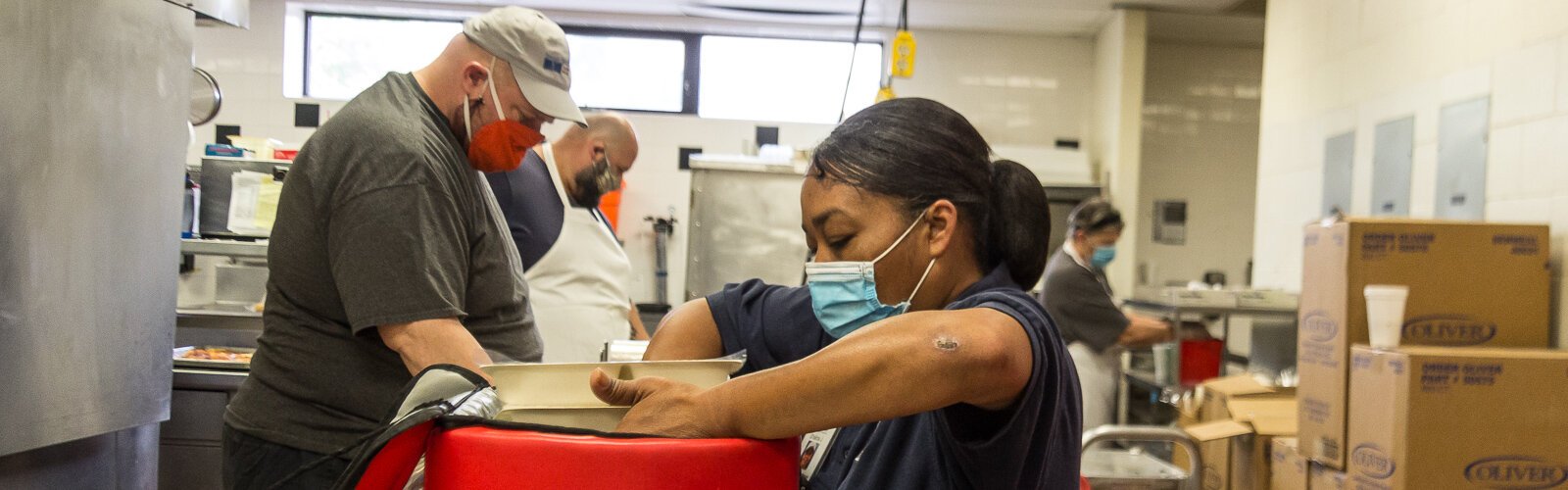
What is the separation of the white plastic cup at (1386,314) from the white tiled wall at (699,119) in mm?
4193

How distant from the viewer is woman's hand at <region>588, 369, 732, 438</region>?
29.2 inches

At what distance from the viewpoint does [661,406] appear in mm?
765

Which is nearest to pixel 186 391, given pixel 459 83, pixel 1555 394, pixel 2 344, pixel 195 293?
pixel 195 293

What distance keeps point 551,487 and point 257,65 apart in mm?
6693

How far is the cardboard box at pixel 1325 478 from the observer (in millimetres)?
2779

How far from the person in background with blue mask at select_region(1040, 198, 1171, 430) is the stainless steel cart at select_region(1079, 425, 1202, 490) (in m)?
0.98

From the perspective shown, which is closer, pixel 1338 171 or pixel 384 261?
pixel 384 261

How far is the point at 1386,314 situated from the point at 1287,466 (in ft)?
2.01

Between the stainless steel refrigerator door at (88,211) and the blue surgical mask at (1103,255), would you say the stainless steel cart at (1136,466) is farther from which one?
the stainless steel refrigerator door at (88,211)

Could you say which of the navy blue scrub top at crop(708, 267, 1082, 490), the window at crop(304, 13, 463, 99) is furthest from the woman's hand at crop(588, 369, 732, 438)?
the window at crop(304, 13, 463, 99)

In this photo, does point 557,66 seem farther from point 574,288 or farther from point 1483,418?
point 1483,418

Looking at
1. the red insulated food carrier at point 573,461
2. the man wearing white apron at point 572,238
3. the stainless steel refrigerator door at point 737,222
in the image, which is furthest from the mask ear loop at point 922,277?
the stainless steel refrigerator door at point 737,222

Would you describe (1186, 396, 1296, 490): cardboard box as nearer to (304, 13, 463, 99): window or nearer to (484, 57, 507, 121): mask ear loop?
(484, 57, 507, 121): mask ear loop

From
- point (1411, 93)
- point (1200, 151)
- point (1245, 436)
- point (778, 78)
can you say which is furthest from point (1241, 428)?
point (778, 78)
